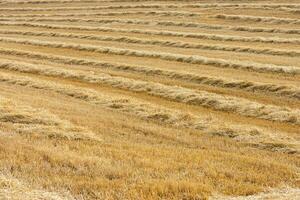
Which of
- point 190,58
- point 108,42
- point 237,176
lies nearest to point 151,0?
point 108,42

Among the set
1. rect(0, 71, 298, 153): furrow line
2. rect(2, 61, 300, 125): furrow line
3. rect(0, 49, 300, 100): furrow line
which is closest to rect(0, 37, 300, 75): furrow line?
rect(0, 49, 300, 100): furrow line

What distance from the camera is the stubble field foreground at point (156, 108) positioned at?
443 inches

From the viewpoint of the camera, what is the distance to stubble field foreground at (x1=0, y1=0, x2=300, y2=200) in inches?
443

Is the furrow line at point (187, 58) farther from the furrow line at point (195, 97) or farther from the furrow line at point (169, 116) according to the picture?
the furrow line at point (169, 116)

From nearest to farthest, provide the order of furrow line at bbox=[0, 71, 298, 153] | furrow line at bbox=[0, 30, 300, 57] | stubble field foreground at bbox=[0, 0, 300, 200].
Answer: stubble field foreground at bbox=[0, 0, 300, 200] → furrow line at bbox=[0, 71, 298, 153] → furrow line at bbox=[0, 30, 300, 57]

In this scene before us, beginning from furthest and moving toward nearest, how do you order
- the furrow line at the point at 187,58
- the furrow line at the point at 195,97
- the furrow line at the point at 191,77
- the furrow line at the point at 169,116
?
1. the furrow line at the point at 187,58
2. the furrow line at the point at 191,77
3. the furrow line at the point at 195,97
4. the furrow line at the point at 169,116

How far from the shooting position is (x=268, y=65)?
2808cm

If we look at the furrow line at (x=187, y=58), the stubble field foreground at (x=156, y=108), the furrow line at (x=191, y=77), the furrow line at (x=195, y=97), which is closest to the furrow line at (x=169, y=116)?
the stubble field foreground at (x=156, y=108)

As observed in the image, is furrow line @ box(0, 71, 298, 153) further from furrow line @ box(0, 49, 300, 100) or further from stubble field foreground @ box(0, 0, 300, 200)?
furrow line @ box(0, 49, 300, 100)

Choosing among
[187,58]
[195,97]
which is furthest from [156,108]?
[187,58]

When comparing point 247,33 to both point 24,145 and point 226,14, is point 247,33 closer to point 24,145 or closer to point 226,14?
point 226,14

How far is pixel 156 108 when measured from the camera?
19844 mm

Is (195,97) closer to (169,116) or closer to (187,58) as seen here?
(169,116)

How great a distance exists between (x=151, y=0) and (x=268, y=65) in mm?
34223
